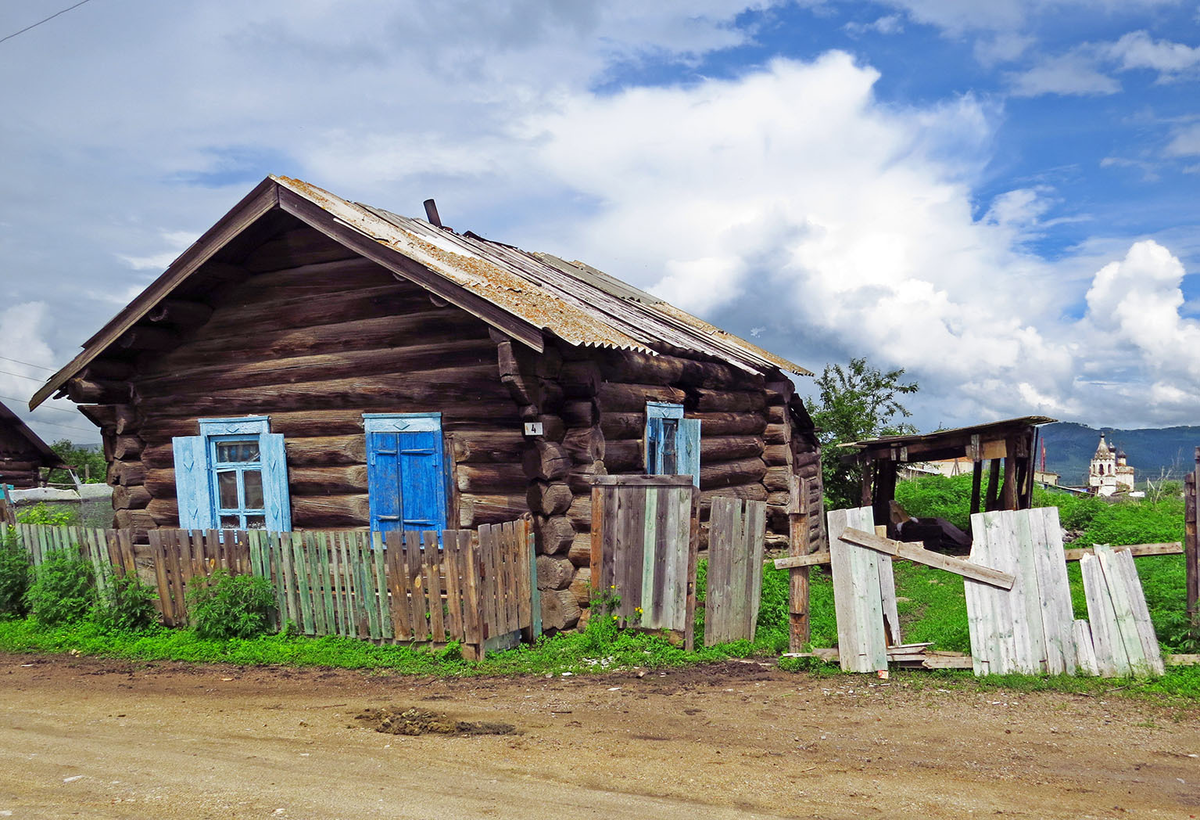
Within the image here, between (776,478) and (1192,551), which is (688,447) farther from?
(1192,551)

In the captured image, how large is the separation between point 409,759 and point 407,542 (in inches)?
133

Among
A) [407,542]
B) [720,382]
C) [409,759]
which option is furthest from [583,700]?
[720,382]

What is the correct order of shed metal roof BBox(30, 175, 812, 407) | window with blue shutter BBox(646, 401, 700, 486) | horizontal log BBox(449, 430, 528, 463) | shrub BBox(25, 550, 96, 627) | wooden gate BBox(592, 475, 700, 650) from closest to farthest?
wooden gate BBox(592, 475, 700, 650)
shed metal roof BBox(30, 175, 812, 407)
horizontal log BBox(449, 430, 528, 463)
shrub BBox(25, 550, 96, 627)
window with blue shutter BBox(646, 401, 700, 486)

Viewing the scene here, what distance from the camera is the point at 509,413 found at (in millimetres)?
10055

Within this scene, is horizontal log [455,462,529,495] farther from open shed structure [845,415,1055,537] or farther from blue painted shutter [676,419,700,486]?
open shed structure [845,415,1055,537]

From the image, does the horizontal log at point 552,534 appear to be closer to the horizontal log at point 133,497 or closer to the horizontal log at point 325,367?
the horizontal log at point 325,367

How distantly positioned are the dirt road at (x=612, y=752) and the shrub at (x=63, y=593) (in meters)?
2.92

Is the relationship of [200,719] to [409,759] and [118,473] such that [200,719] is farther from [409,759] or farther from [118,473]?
[118,473]

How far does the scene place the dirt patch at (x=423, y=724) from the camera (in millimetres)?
6480

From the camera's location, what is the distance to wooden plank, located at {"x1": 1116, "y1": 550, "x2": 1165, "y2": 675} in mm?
7120

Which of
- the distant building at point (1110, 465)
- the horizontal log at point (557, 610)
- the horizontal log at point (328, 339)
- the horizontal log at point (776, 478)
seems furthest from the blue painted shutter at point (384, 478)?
the distant building at point (1110, 465)

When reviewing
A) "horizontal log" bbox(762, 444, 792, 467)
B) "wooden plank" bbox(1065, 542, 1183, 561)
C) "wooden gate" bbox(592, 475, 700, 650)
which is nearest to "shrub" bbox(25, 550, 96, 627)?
"wooden gate" bbox(592, 475, 700, 650)

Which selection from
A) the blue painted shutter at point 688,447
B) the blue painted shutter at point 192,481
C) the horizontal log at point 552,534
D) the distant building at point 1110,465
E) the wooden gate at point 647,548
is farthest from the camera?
the distant building at point 1110,465

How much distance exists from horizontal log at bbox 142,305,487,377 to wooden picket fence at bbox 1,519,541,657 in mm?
2610
